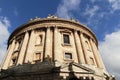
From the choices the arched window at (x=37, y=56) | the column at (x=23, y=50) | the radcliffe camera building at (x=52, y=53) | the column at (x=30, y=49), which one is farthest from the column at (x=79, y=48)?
the column at (x=23, y=50)

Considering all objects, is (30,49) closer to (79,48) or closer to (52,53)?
(52,53)

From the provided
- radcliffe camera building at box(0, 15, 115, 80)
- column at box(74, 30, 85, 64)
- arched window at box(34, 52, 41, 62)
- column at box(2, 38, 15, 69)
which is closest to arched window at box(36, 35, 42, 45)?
radcliffe camera building at box(0, 15, 115, 80)

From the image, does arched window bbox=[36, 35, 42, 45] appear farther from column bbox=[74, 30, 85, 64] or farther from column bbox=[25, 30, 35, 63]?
column bbox=[74, 30, 85, 64]

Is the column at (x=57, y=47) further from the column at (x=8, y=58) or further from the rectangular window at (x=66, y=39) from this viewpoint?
the column at (x=8, y=58)

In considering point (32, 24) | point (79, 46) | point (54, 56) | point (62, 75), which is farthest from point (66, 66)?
point (32, 24)

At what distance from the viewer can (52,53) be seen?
27969 mm

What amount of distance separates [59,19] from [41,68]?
983cm

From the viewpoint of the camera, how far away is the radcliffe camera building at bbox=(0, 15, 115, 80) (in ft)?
80.0

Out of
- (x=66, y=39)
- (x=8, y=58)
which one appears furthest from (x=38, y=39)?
(x=8, y=58)

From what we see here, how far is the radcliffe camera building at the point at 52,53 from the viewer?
2439 cm

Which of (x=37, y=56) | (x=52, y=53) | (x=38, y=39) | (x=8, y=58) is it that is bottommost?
(x=37, y=56)

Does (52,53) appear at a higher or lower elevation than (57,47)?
lower

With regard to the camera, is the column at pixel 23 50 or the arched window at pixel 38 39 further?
the arched window at pixel 38 39

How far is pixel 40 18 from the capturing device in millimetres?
33125
